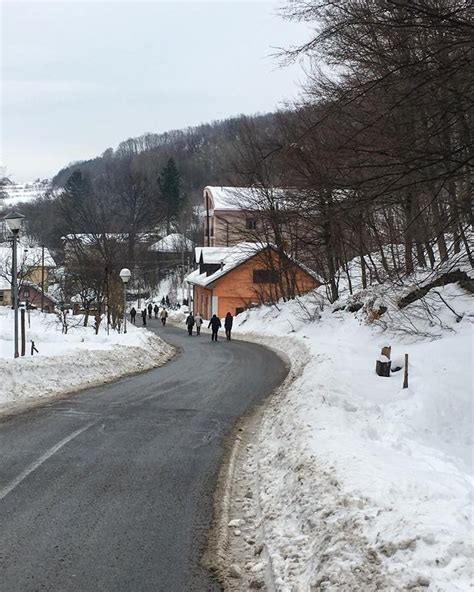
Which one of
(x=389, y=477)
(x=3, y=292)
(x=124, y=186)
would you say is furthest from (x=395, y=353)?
(x=124, y=186)

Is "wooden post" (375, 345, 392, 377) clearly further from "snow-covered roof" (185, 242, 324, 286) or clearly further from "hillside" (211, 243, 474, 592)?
"snow-covered roof" (185, 242, 324, 286)

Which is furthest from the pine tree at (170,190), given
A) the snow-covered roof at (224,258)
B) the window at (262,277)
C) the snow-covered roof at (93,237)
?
the window at (262,277)

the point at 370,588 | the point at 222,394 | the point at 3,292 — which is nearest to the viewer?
the point at 370,588

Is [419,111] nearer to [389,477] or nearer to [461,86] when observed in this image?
[461,86]

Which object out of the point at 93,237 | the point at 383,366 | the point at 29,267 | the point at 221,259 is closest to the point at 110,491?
the point at 383,366

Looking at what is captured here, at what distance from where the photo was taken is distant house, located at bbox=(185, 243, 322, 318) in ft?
138

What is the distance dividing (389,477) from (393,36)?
526 cm

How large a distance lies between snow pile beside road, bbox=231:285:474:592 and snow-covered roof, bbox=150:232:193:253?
292 ft

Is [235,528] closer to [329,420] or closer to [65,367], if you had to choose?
[329,420]

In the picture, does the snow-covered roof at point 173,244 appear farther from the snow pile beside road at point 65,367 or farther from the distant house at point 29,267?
the snow pile beside road at point 65,367

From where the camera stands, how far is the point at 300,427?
861 cm

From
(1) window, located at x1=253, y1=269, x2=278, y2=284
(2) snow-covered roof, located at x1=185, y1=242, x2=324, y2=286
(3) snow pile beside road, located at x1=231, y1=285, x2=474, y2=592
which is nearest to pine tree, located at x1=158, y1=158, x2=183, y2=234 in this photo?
(2) snow-covered roof, located at x1=185, y1=242, x2=324, y2=286

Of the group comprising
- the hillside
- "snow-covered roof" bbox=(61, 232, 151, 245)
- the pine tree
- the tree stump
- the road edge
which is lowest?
the road edge

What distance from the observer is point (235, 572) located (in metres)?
4.75
